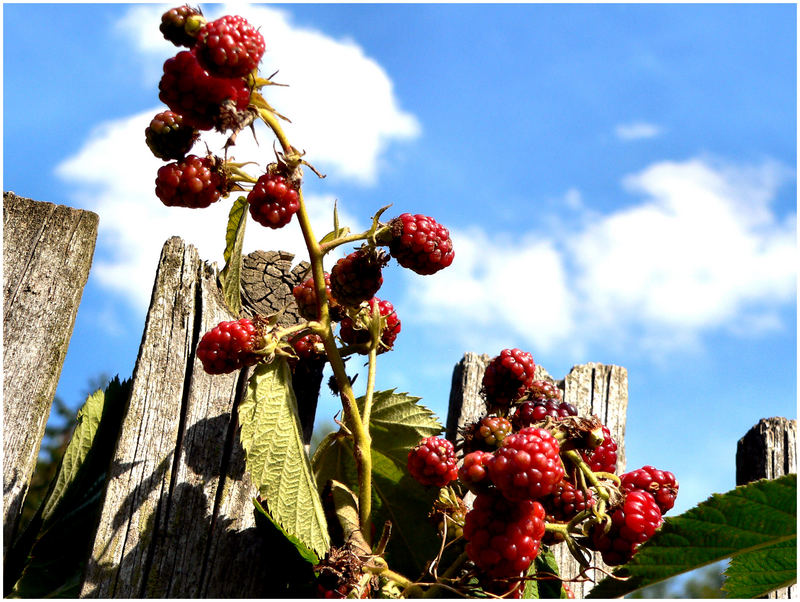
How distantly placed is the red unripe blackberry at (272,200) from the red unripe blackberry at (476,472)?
0.58m

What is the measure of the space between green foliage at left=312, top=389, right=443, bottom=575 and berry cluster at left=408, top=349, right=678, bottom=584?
4.6 inches

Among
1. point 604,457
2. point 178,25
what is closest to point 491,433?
point 604,457

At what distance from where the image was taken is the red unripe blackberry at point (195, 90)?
142cm

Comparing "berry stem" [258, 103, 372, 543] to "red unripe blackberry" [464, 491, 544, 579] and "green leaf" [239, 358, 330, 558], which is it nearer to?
"green leaf" [239, 358, 330, 558]

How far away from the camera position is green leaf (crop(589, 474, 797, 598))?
52.0 inches

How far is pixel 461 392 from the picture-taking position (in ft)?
7.69

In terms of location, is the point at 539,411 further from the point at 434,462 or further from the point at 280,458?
the point at 280,458

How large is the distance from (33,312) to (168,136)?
2.09 ft

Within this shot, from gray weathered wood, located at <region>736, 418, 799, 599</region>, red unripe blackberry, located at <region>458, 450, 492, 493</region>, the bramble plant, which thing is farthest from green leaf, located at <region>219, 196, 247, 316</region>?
gray weathered wood, located at <region>736, 418, 799, 599</region>

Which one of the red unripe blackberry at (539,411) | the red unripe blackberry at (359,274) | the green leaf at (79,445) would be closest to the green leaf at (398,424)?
the red unripe blackberry at (539,411)

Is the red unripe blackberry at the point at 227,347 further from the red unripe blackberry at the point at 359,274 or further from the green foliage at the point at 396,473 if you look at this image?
the green foliage at the point at 396,473

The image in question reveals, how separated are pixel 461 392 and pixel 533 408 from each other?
0.71 meters

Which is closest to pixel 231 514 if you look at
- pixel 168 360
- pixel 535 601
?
pixel 168 360

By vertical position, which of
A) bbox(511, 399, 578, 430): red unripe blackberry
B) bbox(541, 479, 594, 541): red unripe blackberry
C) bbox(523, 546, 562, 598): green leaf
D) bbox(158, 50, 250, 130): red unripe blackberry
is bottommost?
bbox(523, 546, 562, 598): green leaf
